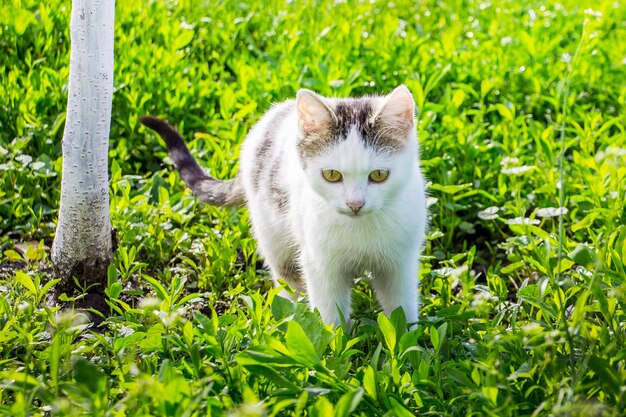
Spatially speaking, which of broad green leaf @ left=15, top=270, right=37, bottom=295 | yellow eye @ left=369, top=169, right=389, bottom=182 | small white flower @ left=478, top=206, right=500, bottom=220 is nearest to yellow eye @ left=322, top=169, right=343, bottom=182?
yellow eye @ left=369, top=169, right=389, bottom=182

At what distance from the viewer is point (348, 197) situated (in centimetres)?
304

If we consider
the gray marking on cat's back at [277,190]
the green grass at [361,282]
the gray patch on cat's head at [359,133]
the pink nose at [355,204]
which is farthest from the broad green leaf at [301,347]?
the gray marking on cat's back at [277,190]

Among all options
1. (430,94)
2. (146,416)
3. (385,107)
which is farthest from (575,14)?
(146,416)

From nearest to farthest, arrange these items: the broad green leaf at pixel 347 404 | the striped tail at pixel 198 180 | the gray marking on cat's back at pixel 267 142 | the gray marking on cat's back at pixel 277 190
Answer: the broad green leaf at pixel 347 404 → the gray marking on cat's back at pixel 277 190 → the gray marking on cat's back at pixel 267 142 → the striped tail at pixel 198 180

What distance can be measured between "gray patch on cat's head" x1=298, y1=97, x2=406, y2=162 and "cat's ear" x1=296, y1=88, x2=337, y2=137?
0.02m

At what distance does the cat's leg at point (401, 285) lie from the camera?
338cm

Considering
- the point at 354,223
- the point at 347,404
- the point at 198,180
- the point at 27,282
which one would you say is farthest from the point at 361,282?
the point at 347,404

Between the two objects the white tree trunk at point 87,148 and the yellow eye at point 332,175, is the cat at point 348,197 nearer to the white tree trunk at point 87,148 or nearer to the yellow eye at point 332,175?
the yellow eye at point 332,175

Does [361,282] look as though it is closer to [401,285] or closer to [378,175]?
[401,285]

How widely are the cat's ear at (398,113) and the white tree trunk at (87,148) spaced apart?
1.18 metres

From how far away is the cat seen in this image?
3113 mm

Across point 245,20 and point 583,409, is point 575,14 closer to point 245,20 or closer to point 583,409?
point 245,20

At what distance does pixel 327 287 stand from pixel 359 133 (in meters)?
0.67

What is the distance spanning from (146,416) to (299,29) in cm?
447
